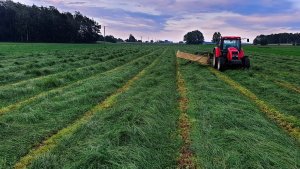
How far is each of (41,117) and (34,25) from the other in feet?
287

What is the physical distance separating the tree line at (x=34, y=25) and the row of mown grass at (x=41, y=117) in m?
81.7

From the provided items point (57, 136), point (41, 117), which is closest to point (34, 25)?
point (41, 117)

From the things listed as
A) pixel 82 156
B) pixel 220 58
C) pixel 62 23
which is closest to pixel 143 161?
pixel 82 156

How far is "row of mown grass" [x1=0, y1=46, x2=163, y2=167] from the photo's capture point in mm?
6625

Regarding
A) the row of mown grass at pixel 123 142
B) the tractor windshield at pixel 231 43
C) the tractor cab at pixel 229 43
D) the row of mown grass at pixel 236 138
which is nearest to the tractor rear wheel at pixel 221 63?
the tractor cab at pixel 229 43

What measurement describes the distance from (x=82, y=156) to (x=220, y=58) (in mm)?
16413

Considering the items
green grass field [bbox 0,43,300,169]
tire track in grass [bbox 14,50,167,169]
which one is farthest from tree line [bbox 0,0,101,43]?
tire track in grass [bbox 14,50,167,169]

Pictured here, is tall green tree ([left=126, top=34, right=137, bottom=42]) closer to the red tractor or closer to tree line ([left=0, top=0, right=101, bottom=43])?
tree line ([left=0, top=0, right=101, bottom=43])

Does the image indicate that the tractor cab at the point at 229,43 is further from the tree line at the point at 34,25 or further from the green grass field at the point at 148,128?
the tree line at the point at 34,25

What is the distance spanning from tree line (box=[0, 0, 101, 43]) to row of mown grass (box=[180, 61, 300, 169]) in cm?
8568

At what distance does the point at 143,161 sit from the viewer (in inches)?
226

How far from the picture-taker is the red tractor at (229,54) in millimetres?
20812

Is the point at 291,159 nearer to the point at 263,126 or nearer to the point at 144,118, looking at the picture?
the point at 263,126

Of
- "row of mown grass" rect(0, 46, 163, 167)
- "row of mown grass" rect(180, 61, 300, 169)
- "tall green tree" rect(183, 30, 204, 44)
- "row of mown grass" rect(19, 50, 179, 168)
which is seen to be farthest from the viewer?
"tall green tree" rect(183, 30, 204, 44)
